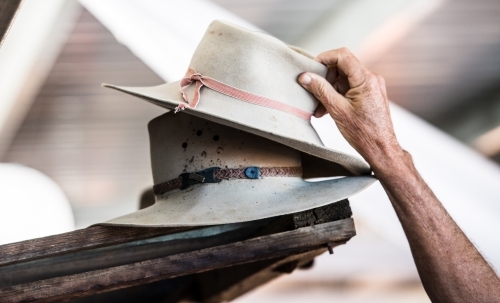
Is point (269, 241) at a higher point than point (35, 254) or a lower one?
lower

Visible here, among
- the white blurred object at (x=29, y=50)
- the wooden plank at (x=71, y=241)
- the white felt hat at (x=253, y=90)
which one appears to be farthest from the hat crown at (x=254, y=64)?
the white blurred object at (x=29, y=50)

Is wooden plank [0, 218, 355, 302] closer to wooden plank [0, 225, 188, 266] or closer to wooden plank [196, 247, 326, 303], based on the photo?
wooden plank [0, 225, 188, 266]

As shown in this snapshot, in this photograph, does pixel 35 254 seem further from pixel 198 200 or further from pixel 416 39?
pixel 416 39

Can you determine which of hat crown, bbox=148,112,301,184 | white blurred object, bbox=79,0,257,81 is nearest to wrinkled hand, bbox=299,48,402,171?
hat crown, bbox=148,112,301,184

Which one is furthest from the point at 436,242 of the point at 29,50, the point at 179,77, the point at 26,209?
the point at 29,50

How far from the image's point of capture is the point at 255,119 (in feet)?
3.78

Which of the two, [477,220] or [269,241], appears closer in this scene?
[269,241]

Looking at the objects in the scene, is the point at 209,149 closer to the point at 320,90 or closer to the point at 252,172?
the point at 252,172

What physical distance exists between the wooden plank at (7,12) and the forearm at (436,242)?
106cm

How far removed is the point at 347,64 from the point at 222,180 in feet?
1.41

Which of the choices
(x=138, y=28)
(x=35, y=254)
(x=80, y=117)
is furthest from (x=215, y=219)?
(x=80, y=117)

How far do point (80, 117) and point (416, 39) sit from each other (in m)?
2.11

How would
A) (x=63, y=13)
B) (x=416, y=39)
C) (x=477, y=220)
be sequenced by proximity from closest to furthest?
(x=63, y=13)
(x=416, y=39)
(x=477, y=220)

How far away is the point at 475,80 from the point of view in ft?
11.5
